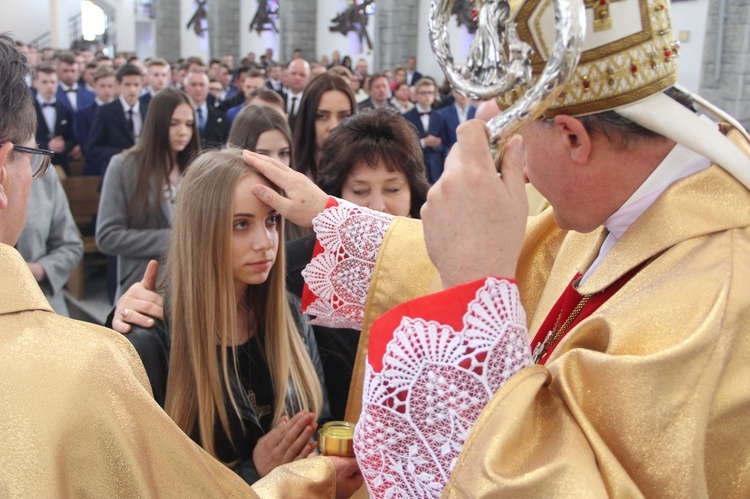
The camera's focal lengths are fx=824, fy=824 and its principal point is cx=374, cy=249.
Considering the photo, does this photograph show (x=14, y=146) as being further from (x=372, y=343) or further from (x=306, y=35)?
(x=306, y=35)

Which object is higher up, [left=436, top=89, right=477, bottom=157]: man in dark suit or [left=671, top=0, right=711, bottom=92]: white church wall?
[left=671, top=0, right=711, bottom=92]: white church wall

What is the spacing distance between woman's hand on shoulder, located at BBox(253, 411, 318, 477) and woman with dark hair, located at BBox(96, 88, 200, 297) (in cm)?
202

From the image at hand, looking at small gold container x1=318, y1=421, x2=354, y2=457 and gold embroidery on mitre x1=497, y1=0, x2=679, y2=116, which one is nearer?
gold embroidery on mitre x1=497, y1=0, x2=679, y2=116

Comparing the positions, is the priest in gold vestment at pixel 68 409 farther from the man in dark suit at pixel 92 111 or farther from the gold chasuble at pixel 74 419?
the man in dark suit at pixel 92 111

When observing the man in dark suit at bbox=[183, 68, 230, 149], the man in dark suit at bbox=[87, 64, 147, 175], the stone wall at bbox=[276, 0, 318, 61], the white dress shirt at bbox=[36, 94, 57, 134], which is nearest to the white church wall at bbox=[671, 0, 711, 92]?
the man in dark suit at bbox=[183, 68, 230, 149]

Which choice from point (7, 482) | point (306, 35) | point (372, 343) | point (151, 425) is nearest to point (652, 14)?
point (372, 343)

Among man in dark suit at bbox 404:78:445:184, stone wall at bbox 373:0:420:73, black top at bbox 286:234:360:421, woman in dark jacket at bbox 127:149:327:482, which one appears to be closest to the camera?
woman in dark jacket at bbox 127:149:327:482

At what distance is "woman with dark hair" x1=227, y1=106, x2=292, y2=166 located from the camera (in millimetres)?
3523

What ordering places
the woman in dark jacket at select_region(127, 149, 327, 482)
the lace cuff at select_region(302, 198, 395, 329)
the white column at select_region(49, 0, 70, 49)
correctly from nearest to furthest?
the lace cuff at select_region(302, 198, 395, 329) → the woman in dark jacket at select_region(127, 149, 327, 482) → the white column at select_region(49, 0, 70, 49)

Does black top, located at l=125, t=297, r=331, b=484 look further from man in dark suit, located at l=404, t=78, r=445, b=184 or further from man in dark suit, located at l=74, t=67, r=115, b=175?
man in dark suit, located at l=404, t=78, r=445, b=184

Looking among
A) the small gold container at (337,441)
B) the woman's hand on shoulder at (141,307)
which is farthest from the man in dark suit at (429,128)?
the small gold container at (337,441)

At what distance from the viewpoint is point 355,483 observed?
1676mm

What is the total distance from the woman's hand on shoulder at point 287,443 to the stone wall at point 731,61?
26.0ft

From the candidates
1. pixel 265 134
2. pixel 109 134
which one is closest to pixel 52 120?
pixel 109 134
